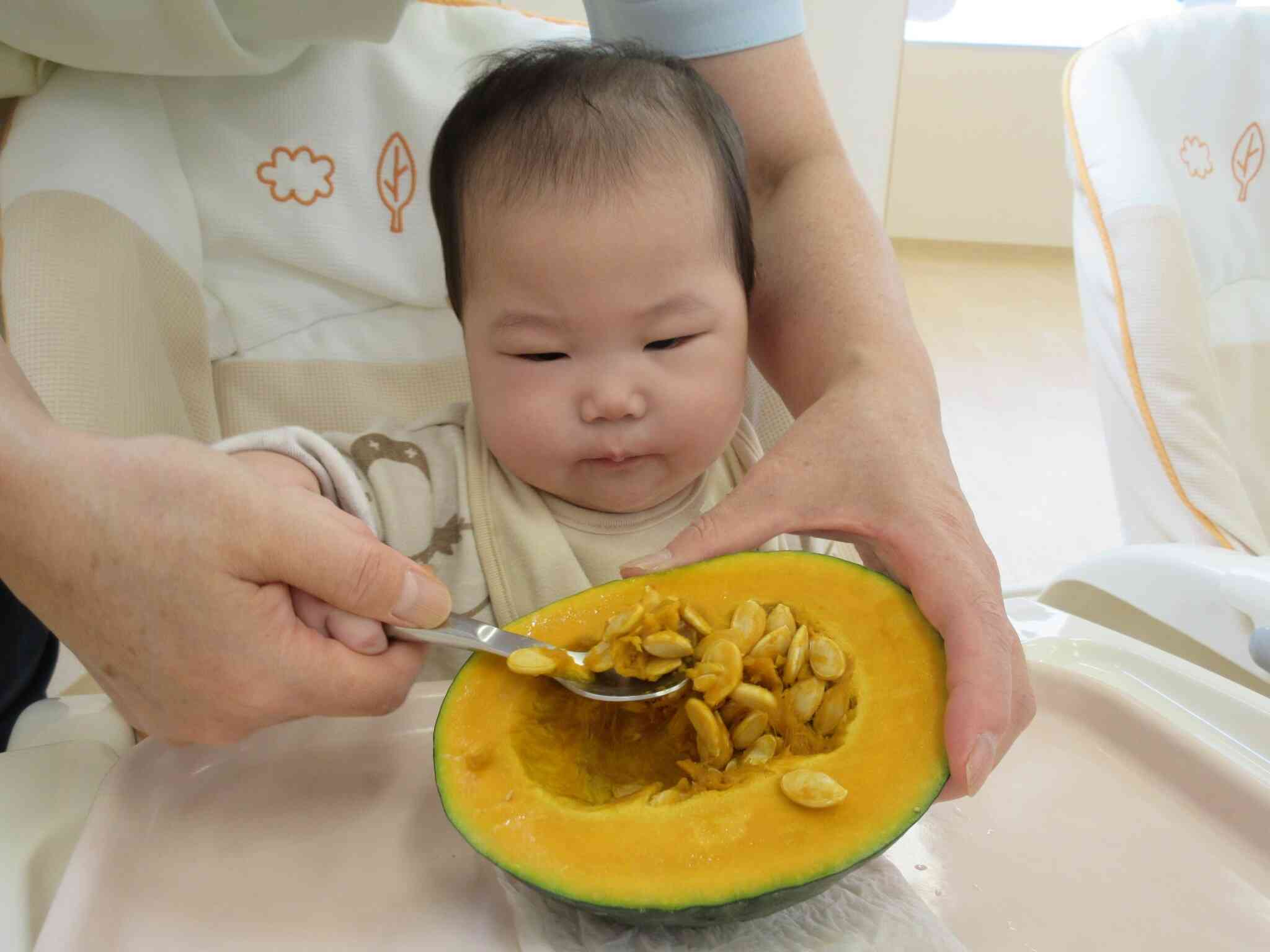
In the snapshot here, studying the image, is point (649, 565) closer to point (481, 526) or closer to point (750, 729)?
point (750, 729)

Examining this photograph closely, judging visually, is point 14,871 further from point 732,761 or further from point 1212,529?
point 1212,529

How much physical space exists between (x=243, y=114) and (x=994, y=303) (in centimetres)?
333

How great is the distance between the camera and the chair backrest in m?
1.24

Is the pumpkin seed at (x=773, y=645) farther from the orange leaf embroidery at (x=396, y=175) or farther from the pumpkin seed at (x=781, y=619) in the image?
Answer: the orange leaf embroidery at (x=396, y=175)

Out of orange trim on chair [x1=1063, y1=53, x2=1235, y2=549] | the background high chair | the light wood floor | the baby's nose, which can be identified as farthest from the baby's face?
the light wood floor

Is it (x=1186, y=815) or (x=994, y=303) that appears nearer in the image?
(x=1186, y=815)

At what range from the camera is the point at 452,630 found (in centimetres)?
63

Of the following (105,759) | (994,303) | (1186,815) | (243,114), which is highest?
(243,114)

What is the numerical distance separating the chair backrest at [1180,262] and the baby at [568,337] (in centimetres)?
58

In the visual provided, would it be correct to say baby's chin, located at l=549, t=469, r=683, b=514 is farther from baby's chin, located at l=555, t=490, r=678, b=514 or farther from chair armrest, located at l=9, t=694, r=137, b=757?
chair armrest, located at l=9, t=694, r=137, b=757

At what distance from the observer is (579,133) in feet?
2.87

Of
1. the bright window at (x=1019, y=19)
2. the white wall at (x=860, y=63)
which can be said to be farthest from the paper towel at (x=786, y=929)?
the bright window at (x=1019, y=19)

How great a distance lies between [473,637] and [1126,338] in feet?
3.32

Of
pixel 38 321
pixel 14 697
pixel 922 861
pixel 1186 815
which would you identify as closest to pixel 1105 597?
pixel 1186 815
